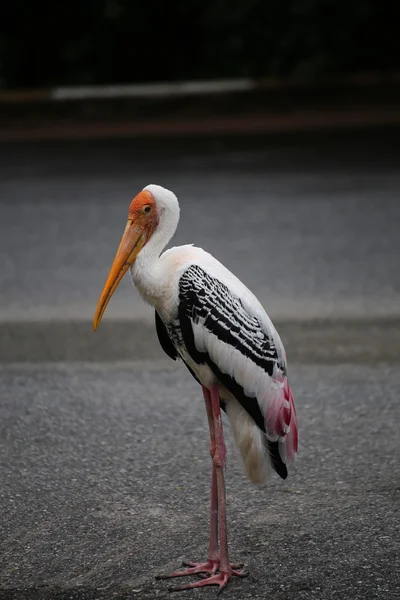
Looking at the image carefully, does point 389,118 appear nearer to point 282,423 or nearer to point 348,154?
point 348,154

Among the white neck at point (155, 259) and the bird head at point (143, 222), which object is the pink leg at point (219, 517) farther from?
the bird head at point (143, 222)

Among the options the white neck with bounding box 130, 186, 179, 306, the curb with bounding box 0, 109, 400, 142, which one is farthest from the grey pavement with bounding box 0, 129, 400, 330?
the white neck with bounding box 130, 186, 179, 306

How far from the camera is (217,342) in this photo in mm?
3424

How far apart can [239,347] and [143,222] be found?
1.71 feet

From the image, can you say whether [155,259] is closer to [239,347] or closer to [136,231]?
[136,231]

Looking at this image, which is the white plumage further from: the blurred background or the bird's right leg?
the blurred background

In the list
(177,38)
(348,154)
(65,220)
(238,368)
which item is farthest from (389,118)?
(238,368)

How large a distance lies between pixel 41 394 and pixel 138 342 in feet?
2.82

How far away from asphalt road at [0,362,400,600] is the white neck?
90 centimetres

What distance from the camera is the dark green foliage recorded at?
16.1 metres

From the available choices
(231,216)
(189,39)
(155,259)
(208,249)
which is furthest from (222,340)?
(189,39)

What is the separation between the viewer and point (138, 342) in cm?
614

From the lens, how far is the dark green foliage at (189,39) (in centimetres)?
1612

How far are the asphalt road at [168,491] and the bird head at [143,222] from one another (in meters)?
0.82
